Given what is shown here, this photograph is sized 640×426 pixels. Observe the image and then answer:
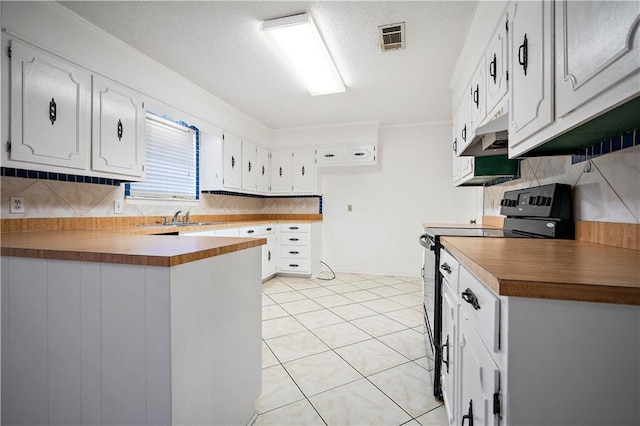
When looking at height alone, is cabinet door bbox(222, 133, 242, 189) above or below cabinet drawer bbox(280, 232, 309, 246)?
above

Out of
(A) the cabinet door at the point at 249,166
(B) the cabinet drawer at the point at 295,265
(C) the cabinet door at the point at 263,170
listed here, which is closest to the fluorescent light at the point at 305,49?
(A) the cabinet door at the point at 249,166

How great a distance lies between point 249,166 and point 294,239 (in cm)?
127

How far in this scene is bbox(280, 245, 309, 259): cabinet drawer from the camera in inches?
171

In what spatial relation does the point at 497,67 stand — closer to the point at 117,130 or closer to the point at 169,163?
the point at 117,130

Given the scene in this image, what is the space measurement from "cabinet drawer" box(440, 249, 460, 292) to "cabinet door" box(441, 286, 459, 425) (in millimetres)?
59

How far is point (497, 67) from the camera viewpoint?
5.57ft

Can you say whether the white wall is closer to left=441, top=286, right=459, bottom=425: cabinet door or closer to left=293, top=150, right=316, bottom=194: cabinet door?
left=293, top=150, right=316, bottom=194: cabinet door

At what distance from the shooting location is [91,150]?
2062 mm

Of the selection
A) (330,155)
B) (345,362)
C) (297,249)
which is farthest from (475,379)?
(330,155)

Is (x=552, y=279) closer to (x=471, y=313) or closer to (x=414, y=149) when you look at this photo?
(x=471, y=313)

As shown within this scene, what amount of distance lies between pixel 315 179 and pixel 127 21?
9.91ft

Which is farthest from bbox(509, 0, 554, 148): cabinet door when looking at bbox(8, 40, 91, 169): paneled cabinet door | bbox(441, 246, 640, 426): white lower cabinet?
bbox(8, 40, 91, 169): paneled cabinet door

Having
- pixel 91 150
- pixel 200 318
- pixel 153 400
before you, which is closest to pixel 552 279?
pixel 200 318

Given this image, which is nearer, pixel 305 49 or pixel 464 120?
pixel 305 49
